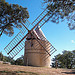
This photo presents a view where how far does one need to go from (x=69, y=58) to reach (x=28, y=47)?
2062 centimetres

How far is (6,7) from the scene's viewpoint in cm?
973

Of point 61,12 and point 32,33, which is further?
point 32,33

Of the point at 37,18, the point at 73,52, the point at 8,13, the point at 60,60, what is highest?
the point at 37,18

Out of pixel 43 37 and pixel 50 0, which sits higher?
pixel 50 0

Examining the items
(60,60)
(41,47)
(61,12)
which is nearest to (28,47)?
(41,47)

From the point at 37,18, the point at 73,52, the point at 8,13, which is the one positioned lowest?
the point at 73,52

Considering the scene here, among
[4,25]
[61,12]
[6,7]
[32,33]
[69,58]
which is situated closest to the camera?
[61,12]

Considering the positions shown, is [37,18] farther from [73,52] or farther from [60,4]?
[73,52]

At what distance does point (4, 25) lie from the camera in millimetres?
10539

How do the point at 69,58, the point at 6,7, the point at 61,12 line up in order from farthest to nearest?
the point at 69,58 < the point at 6,7 < the point at 61,12

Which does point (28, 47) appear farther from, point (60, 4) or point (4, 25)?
point (60, 4)

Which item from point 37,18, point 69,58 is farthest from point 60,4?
point 69,58

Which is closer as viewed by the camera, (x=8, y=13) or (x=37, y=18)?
(x=8, y=13)

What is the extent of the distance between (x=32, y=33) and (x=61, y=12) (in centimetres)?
681
